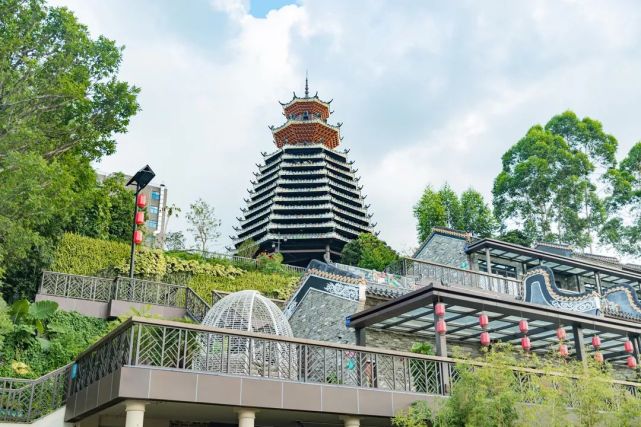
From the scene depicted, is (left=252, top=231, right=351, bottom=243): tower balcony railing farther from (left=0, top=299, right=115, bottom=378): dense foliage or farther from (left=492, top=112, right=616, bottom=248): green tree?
(left=0, top=299, right=115, bottom=378): dense foliage

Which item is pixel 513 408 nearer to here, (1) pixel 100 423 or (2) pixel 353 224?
(1) pixel 100 423

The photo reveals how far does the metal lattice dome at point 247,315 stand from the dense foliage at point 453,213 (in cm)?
3361

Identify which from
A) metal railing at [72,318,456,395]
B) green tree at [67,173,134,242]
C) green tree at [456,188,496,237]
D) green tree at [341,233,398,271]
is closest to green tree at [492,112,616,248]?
green tree at [456,188,496,237]

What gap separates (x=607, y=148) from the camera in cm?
4716

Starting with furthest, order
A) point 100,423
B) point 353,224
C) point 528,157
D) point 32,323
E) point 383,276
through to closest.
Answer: point 353,224
point 528,157
point 383,276
point 32,323
point 100,423

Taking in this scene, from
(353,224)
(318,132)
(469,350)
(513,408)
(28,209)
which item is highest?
(318,132)

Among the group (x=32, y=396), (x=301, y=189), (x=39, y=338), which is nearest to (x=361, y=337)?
(x=32, y=396)

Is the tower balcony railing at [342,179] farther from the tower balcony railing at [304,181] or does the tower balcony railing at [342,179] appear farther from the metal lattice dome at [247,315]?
the metal lattice dome at [247,315]

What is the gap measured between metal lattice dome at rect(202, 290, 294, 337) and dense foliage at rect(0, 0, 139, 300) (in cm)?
572

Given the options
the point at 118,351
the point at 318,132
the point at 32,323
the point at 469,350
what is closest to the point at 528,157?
the point at 318,132

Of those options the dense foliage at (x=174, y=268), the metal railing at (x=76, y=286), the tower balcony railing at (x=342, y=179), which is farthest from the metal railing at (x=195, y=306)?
the tower balcony railing at (x=342, y=179)

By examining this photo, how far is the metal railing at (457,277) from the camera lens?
83.8 ft

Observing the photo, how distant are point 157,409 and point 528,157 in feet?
133

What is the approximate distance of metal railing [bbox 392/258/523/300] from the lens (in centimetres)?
2554
